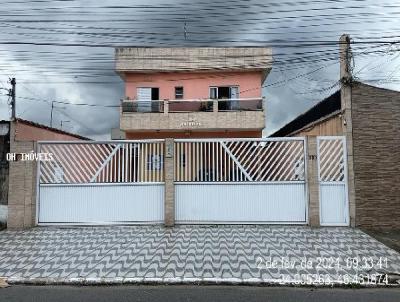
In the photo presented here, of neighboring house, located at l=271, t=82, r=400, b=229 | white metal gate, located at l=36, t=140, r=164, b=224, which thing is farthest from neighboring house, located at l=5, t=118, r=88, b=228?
neighboring house, located at l=271, t=82, r=400, b=229

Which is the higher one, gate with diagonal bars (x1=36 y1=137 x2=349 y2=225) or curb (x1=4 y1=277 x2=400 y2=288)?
gate with diagonal bars (x1=36 y1=137 x2=349 y2=225)

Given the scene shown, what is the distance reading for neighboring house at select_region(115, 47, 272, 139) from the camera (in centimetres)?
1925

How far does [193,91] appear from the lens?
2058 cm

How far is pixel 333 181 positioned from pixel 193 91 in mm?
12266

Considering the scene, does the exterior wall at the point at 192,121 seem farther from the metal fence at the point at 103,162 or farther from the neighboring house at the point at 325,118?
the metal fence at the point at 103,162

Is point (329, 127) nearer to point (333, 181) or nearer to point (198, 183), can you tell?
point (333, 181)

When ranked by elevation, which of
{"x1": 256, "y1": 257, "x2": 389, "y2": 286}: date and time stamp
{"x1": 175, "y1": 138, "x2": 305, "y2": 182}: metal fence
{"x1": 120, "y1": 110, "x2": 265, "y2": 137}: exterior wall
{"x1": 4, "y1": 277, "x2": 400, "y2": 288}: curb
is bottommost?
{"x1": 4, "y1": 277, "x2": 400, "y2": 288}: curb

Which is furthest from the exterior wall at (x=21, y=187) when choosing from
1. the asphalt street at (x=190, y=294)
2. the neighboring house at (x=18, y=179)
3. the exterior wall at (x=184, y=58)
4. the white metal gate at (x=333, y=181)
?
the exterior wall at (x=184, y=58)

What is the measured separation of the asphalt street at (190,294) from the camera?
509 cm

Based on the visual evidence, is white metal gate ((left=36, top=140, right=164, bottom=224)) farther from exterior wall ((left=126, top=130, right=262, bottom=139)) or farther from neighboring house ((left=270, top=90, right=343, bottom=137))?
exterior wall ((left=126, top=130, right=262, bottom=139))

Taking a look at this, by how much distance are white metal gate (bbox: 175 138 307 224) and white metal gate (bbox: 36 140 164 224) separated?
2.36 ft

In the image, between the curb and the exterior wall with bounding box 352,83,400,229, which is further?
Answer: the exterior wall with bounding box 352,83,400,229

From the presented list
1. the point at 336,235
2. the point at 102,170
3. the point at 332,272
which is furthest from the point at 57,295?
the point at 336,235

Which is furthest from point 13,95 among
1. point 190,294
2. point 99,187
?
point 190,294
